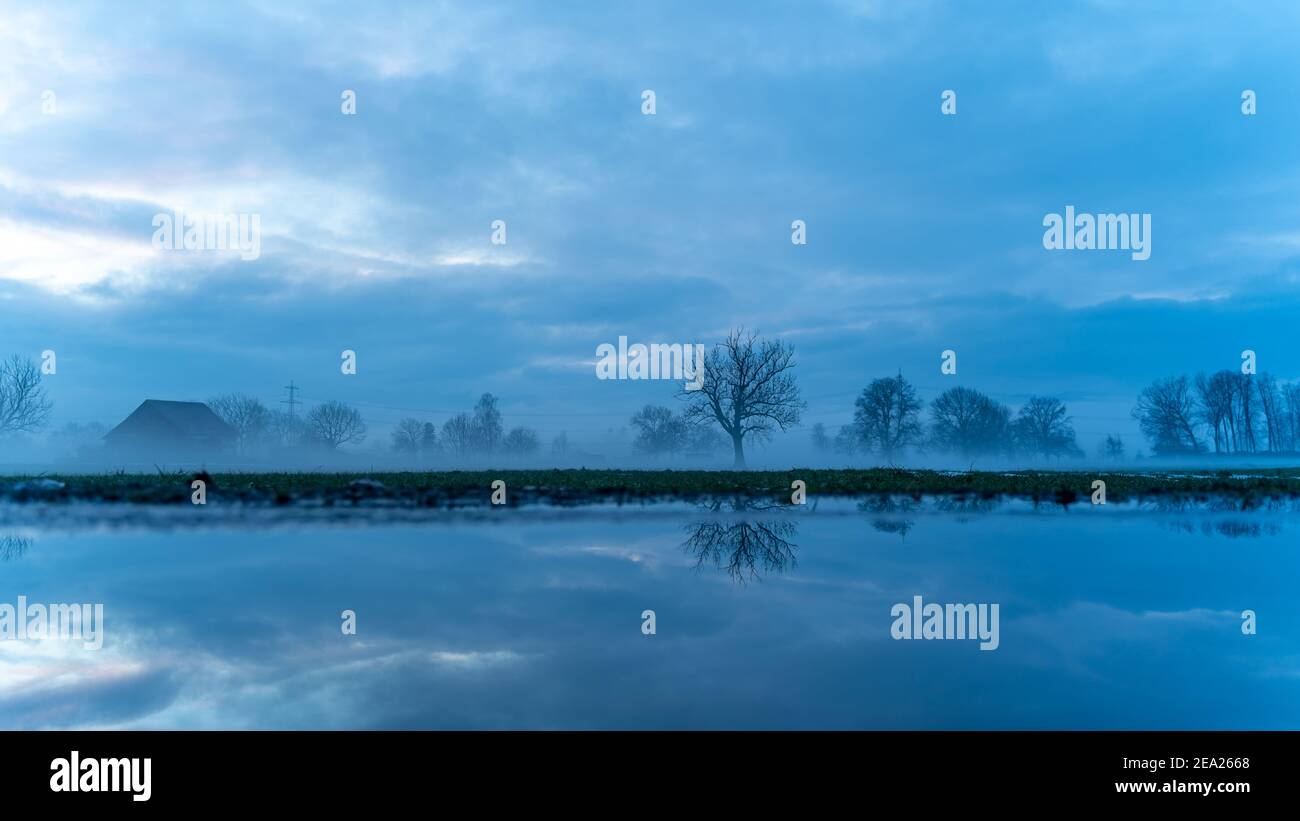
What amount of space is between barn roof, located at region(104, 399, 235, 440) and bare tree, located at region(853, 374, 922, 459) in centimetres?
10528

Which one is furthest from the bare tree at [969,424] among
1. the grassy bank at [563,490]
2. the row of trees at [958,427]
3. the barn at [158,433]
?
the barn at [158,433]

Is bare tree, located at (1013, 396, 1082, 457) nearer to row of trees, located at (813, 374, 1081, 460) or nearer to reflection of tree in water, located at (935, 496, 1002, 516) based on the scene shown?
row of trees, located at (813, 374, 1081, 460)

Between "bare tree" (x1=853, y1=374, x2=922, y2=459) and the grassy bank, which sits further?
"bare tree" (x1=853, y1=374, x2=922, y2=459)

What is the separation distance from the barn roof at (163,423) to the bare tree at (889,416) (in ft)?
345

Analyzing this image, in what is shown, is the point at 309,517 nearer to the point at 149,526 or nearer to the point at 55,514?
the point at 149,526

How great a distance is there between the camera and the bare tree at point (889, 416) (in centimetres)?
9819

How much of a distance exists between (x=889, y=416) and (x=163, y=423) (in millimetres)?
111262

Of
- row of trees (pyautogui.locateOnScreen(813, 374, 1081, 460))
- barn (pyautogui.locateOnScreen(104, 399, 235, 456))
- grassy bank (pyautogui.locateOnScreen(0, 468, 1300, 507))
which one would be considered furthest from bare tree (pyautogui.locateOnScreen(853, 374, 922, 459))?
barn (pyautogui.locateOnScreen(104, 399, 235, 456))

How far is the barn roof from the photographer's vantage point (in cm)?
10525

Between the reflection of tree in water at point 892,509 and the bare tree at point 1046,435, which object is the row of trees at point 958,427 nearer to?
the bare tree at point 1046,435

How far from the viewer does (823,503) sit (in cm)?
2672

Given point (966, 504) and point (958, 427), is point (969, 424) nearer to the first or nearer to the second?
point (958, 427)
